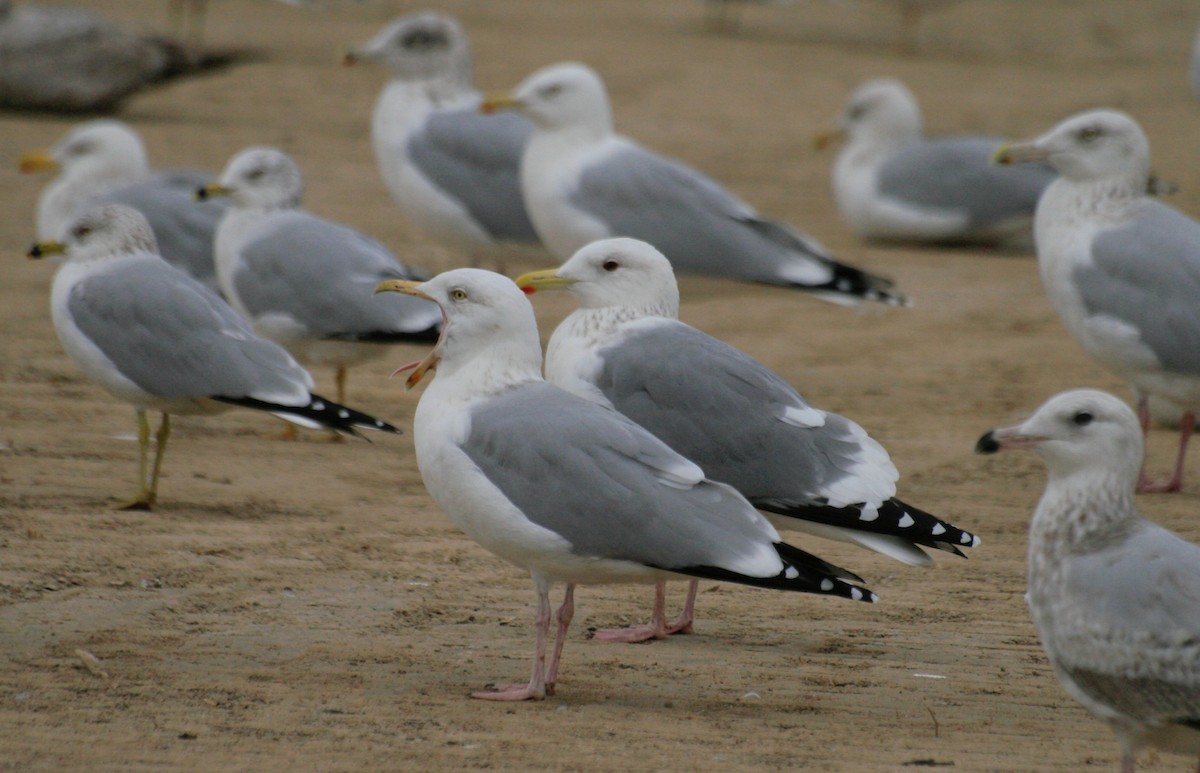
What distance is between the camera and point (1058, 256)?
707cm

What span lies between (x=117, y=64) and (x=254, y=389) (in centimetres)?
926

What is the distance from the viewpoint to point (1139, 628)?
3664 mm

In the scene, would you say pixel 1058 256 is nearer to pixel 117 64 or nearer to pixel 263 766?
pixel 263 766

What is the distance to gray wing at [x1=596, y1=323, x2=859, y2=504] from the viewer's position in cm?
488

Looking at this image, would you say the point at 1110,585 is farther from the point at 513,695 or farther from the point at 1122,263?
the point at 1122,263

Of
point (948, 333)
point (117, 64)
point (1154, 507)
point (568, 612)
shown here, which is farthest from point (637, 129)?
point (568, 612)

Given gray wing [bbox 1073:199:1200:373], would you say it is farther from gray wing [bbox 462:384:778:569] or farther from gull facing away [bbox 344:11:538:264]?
gull facing away [bbox 344:11:538:264]

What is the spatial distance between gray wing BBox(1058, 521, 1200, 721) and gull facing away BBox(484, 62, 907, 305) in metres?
4.33

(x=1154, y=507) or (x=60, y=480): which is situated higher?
(x=1154, y=507)

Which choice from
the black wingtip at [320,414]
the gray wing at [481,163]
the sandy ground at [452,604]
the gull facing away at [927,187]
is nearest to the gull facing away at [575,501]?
the sandy ground at [452,604]

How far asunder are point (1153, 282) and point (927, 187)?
554cm

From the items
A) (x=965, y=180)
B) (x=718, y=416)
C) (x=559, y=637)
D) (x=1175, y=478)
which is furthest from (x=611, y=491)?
(x=965, y=180)

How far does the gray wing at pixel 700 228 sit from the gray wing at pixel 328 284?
1.39m

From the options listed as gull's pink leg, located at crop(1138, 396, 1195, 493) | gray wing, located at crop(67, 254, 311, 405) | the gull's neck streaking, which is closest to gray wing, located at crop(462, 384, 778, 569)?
the gull's neck streaking
